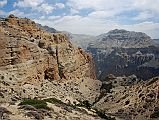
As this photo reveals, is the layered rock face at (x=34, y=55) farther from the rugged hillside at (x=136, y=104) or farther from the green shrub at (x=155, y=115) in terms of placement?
the green shrub at (x=155, y=115)

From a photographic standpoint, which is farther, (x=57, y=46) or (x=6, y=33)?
(x=57, y=46)

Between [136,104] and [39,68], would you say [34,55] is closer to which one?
[39,68]

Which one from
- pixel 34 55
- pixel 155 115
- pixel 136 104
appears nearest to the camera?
pixel 155 115

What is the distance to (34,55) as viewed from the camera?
78688mm

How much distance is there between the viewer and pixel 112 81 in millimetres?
100875

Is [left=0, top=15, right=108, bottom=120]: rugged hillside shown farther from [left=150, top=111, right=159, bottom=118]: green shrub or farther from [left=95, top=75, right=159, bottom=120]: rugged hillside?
[left=150, top=111, right=159, bottom=118]: green shrub

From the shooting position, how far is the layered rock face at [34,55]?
234 feet

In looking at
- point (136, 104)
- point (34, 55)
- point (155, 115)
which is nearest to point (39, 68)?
point (34, 55)

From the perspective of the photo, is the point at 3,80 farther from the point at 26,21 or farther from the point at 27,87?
the point at 26,21

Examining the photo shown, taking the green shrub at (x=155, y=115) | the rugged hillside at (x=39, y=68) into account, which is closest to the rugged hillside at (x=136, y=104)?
the green shrub at (x=155, y=115)

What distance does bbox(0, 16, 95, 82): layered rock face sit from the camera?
234 feet

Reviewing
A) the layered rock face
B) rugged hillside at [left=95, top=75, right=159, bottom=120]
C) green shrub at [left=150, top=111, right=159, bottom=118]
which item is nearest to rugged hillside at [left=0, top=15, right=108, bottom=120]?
the layered rock face

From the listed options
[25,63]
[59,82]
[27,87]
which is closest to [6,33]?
[25,63]

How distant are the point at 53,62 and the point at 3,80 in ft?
92.9
